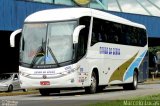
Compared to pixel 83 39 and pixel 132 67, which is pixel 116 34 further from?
pixel 83 39

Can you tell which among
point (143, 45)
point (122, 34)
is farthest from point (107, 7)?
point (122, 34)

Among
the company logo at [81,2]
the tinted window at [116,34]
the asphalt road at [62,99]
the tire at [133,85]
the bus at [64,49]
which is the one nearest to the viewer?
the asphalt road at [62,99]

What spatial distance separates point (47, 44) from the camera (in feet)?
76.9

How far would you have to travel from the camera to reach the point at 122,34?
28750mm

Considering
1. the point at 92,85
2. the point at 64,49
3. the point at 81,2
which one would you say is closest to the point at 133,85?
the point at 92,85

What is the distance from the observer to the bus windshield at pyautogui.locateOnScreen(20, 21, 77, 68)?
76.1ft

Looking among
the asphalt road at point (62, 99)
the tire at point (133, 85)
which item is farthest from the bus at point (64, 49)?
the tire at point (133, 85)

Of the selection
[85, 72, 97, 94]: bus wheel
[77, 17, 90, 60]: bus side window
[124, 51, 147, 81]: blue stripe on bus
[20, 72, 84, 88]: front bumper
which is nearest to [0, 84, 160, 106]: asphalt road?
[20, 72, 84, 88]: front bumper

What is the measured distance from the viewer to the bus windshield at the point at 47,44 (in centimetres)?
2319

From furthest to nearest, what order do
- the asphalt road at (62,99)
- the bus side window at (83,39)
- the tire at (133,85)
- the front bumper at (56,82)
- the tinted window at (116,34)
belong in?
the tire at (133,85), the tinted window at (116,34), the bus side window at (83,39), the front bumper at (56,82), the asphalt road at (62,99)

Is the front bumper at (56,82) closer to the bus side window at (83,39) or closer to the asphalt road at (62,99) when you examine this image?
the asphalt road at (62,99)

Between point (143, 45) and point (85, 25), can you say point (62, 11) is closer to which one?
point (85, 25)

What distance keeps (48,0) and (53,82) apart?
24569 millimetres

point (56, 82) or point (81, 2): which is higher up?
point (81, 2)
